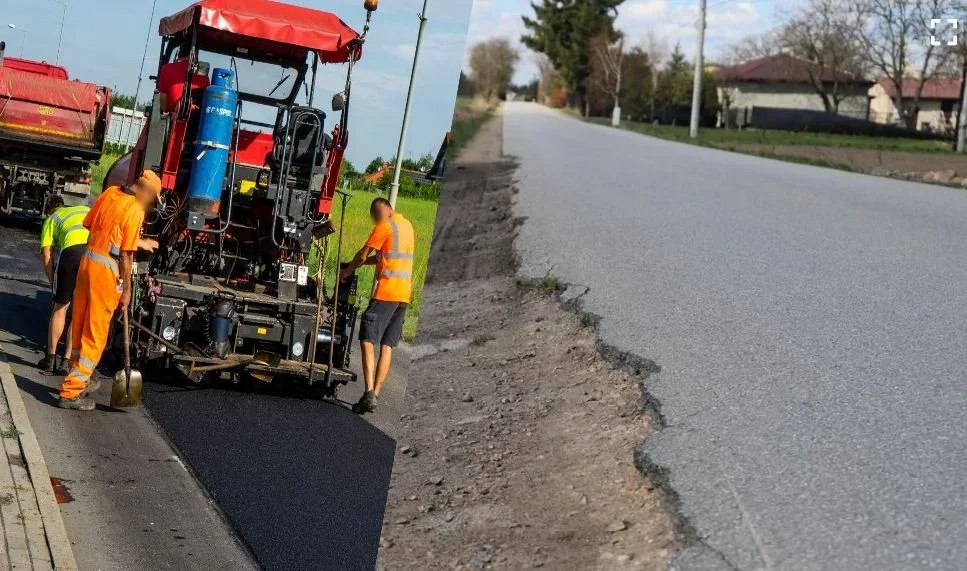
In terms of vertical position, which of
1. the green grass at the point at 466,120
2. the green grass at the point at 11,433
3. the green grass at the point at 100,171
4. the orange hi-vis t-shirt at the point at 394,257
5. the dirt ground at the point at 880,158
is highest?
the dirt ground at the point at 880,158

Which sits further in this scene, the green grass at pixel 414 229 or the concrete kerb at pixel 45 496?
the concrete kerb at pixel 45 496

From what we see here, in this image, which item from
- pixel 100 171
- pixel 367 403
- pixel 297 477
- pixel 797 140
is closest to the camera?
pixel 367 403

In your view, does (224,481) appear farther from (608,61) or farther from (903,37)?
(903,37)

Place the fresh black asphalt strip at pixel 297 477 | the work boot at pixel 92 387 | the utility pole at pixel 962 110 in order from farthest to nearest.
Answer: the utility pole at pixel 962 110 < the work boot at pixel 92 387 < the fresh black asphalt strip at pixel 297 477

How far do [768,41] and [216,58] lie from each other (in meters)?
3.02

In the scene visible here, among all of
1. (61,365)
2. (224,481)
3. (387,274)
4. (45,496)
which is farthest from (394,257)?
(61,365)

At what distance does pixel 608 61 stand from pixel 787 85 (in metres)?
7.33

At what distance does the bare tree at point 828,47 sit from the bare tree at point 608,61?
248 centimetres


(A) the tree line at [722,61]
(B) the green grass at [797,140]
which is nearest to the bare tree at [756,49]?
(A) the tree line at [722,61]

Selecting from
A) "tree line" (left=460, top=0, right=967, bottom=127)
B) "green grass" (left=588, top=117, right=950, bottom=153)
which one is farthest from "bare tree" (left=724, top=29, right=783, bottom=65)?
"green grass" (left=588, top=117, right=950, bottom=153)

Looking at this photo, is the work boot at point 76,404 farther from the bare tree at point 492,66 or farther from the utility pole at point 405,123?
the bare tree at point 492,66

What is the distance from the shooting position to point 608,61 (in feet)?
10.6

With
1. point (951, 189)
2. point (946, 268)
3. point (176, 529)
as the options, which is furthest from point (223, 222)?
point (951, 189)

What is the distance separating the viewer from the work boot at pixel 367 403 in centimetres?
363
